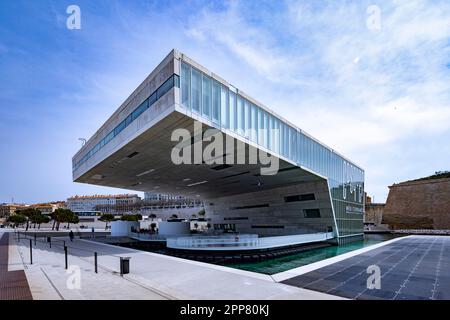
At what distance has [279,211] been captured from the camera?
4112cm

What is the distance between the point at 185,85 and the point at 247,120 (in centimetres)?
647

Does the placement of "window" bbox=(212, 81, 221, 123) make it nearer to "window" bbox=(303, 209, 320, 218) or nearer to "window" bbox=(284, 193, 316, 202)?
"window" bbox=(284, 193, 316, 202)

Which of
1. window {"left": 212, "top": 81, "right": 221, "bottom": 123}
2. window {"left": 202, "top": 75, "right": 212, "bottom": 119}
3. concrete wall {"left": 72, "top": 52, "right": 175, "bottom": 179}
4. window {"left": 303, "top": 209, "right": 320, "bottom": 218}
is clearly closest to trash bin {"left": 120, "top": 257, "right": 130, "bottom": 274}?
concrete wall {"left": 72, "top": 52, "right": 175, "bottom": 179}

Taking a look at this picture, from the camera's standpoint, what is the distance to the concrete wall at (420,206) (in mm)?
57053

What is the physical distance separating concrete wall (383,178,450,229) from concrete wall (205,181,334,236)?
113 ft

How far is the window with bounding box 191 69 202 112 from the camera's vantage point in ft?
58.4

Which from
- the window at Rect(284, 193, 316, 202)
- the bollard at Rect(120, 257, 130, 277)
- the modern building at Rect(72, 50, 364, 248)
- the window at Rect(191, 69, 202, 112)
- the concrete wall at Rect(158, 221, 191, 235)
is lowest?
the concrete wall at Rect(158, 221, 191, 235)

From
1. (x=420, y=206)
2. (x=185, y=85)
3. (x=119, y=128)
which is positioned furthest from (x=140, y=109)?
(x=420, y=206)

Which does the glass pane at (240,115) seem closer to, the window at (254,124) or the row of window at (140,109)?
the window at (254,124)

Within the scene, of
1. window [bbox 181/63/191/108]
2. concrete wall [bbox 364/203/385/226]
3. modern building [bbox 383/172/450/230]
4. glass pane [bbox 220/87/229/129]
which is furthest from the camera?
concrete wall [bbox 364/203/385/226]

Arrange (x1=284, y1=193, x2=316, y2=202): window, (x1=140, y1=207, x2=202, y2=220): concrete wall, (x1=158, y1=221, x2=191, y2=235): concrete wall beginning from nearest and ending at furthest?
1. (x1=284, y1=193, x2=316, y2=202): window
2. (x1=158, y1=221, x2=191, y2=235): concrete wall
3. (x1=140, y1=207, x2=202, y2=220): concrete wall

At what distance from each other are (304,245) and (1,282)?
85.7 feet

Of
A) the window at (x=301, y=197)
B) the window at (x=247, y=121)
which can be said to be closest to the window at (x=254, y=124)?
the window at (x=247, y=121)
